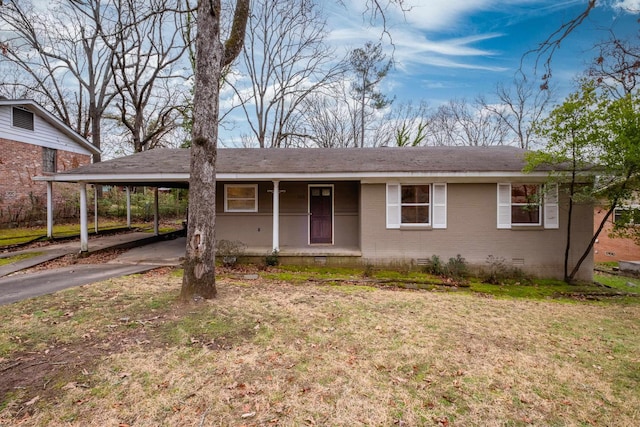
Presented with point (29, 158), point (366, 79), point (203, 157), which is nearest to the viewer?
point (203, 157)

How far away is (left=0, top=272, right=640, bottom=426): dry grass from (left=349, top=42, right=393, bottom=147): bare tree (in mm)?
22535

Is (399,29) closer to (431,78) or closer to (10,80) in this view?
(431,78)

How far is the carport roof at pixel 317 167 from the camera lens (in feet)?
30.9

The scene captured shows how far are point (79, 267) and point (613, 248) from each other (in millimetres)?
23072

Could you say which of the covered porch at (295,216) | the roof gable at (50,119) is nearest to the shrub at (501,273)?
the covered porch at (295,216)

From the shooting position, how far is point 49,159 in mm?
17203

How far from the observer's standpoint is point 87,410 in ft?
9.07

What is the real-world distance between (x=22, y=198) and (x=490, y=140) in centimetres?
3278

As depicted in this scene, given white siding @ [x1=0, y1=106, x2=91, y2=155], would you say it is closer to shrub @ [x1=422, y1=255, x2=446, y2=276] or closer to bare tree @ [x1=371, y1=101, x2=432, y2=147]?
shrub @ [x1=422, y1=255, x2=446, y2=276]

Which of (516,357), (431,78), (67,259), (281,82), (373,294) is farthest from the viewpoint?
(281,82)

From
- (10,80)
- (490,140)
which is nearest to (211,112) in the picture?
(10,80)

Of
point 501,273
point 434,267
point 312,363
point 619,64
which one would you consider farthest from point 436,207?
point 312,363

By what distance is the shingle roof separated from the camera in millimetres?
9562

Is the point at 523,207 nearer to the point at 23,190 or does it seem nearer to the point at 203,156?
the point at 203,156
